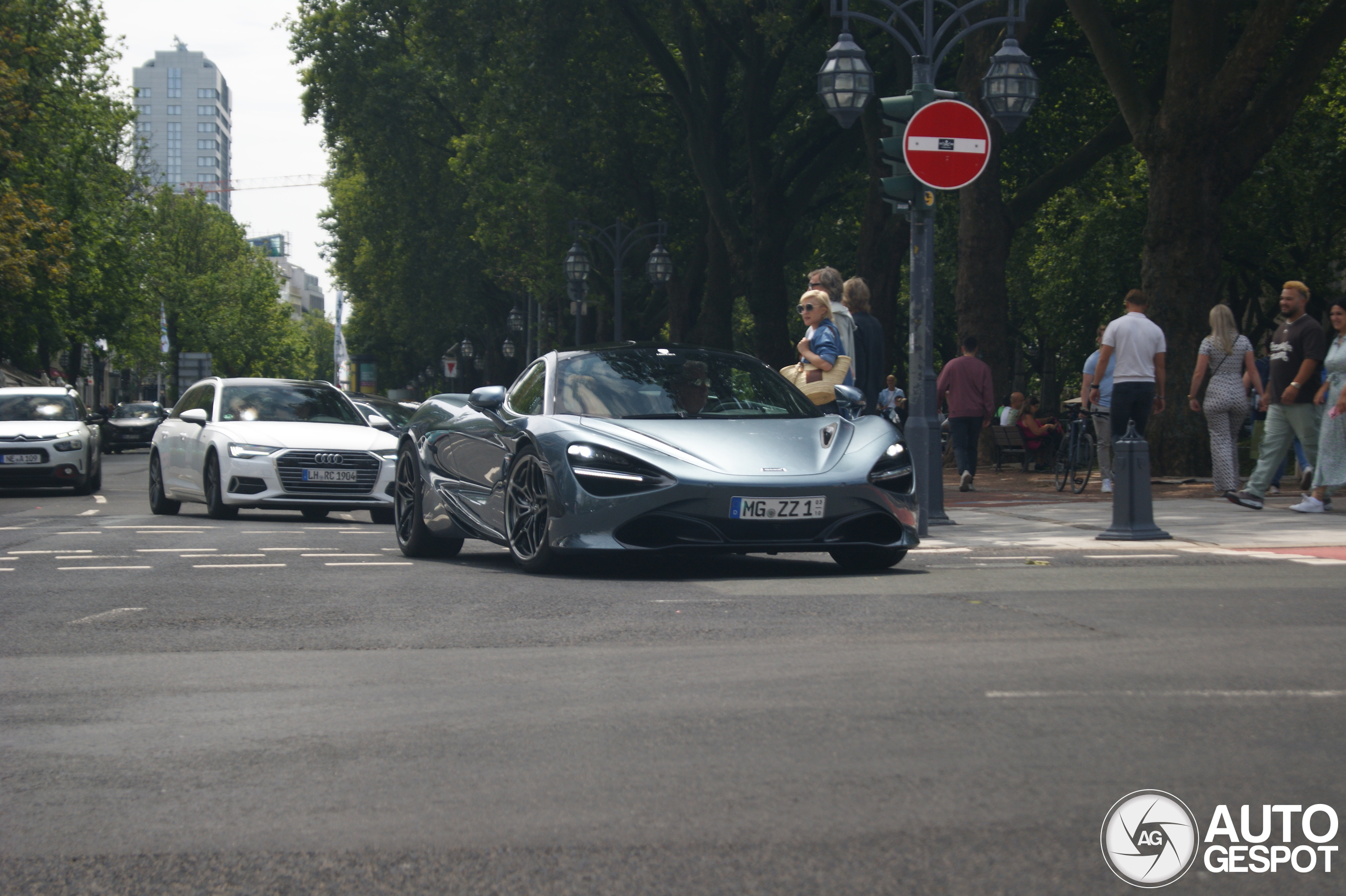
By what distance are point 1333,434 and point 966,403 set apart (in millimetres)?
5685

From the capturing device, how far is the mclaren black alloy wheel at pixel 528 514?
8984mm

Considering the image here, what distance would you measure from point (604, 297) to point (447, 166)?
8835 millimetres

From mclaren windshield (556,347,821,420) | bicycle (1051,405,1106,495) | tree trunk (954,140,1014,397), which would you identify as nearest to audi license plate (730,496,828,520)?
mclaren windshield (556,347,821,420)

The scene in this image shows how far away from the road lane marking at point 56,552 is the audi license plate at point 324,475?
3950 millimetres

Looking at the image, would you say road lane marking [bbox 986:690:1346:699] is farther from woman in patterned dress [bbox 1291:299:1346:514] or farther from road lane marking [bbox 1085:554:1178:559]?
woman in patterned dress [bbox 1291:299:1346:514]

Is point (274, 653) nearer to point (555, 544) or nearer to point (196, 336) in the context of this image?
point (555, 544)

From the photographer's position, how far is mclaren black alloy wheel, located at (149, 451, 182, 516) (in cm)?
1711

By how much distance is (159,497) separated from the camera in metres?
17.3

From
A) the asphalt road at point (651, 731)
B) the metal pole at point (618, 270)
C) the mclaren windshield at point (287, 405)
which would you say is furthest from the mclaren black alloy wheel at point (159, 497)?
the metal pole at point (618, 270)

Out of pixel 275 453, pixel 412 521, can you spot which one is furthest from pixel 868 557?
pixel 275 453

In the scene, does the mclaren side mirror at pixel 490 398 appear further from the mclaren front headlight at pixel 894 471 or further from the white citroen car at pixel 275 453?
the white citroen car at pixel 275 453

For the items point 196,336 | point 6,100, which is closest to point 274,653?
point 6,100

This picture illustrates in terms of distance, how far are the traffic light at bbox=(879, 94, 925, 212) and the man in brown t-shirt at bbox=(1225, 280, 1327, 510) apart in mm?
3542

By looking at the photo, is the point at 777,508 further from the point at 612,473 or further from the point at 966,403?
the point at 966,403
